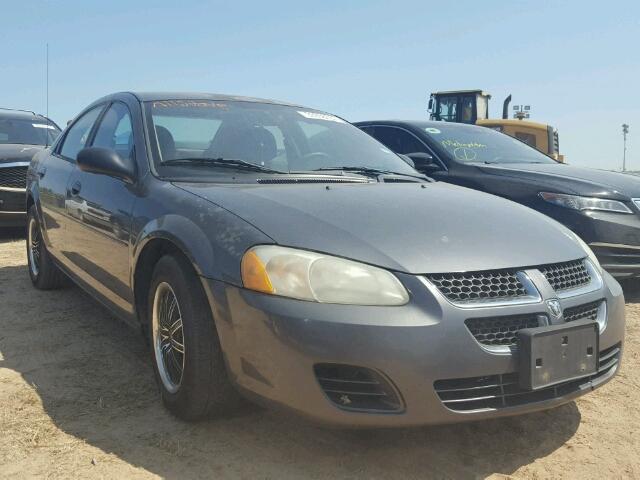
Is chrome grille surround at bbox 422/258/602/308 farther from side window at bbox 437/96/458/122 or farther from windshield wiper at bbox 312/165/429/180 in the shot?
side window at bbox 437/96/458/122

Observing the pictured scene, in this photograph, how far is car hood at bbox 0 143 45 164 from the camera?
7.09 meters

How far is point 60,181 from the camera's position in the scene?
3.98 meters

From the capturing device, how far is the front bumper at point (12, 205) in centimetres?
695

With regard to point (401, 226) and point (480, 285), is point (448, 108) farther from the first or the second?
point (480, 285)

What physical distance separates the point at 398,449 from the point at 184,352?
0.88m

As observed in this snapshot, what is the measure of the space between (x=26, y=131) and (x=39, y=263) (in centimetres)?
423

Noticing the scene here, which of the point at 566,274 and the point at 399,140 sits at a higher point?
the point at 399,140

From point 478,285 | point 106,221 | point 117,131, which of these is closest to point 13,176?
point 117,131

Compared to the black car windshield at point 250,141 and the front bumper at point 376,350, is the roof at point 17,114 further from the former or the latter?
the front bumper at point 376,350

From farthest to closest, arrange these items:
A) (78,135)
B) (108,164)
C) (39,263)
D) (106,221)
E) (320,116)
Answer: (39,263) < (78,135) < (320,116) < (106,221) < (108,164)

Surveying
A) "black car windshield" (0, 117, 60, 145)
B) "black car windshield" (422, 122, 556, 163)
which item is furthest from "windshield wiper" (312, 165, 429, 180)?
"black car windshield" (0, 117, 60, 145)

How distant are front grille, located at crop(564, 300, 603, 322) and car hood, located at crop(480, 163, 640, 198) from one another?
2527 millimetres

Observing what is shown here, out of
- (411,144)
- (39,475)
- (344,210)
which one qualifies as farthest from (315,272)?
(411,144)

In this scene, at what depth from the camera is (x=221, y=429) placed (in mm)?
2428
